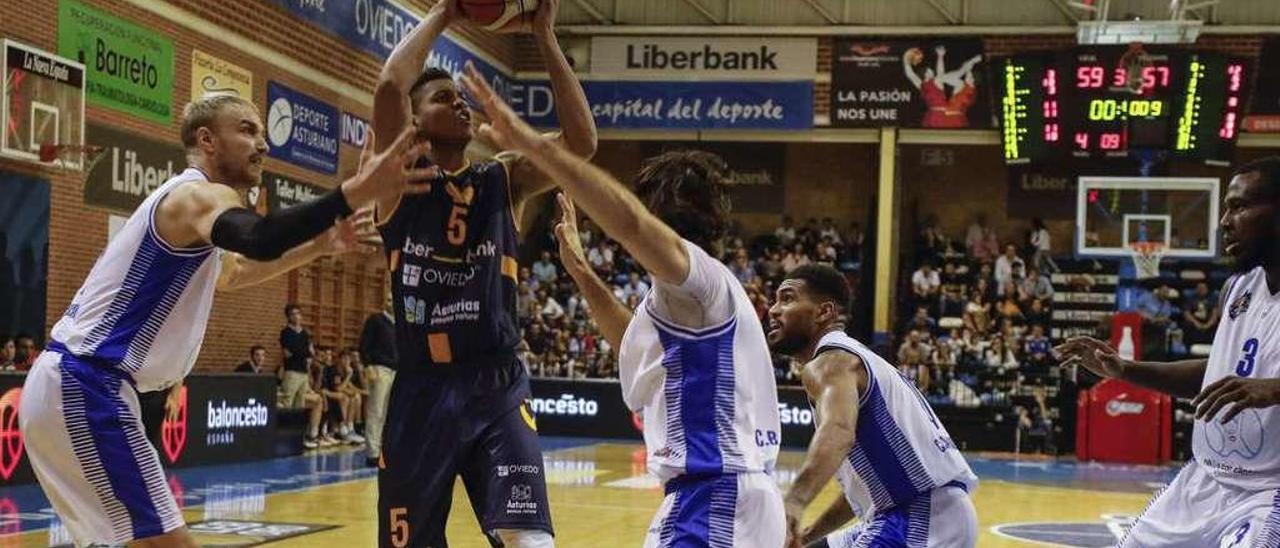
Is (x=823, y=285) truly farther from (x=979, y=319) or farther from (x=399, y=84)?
(x=979, y=319)

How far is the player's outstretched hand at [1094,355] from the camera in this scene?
5285 mm

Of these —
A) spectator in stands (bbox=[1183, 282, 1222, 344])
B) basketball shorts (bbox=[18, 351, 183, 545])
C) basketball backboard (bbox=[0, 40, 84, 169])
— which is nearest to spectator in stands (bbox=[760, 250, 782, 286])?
spectator in stands (bbox=[1183, 282, 1222, 344])

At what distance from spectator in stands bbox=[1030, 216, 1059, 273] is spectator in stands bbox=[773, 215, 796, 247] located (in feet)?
15.1

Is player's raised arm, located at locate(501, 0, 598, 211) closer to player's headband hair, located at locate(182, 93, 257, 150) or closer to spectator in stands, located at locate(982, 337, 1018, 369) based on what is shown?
player's headband hair, located at locate(182, 93, 257, 150)

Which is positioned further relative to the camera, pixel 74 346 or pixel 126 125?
pixel 126 125

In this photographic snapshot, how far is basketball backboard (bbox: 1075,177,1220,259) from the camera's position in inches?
890

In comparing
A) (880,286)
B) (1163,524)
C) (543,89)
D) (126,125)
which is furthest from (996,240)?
(1163,524)

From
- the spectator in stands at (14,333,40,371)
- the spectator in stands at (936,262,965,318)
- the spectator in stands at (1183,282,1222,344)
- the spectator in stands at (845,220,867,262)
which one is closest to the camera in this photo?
the spectator in stands at (14,333,40,371)

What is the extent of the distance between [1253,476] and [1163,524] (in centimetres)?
35

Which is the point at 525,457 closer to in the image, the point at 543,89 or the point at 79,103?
the point at 79,103

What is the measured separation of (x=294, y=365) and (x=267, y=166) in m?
2.83

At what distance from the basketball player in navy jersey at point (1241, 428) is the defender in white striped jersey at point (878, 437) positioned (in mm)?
621

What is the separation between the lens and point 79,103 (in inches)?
634

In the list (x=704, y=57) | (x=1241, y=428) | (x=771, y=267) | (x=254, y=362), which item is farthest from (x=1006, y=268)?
(x=1241, y=428)
